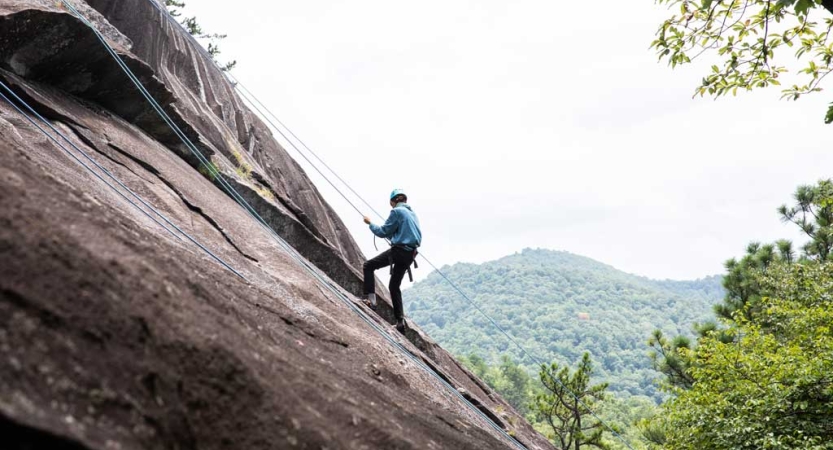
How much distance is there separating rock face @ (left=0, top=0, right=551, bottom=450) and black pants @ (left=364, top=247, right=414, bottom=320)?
137 centimetres

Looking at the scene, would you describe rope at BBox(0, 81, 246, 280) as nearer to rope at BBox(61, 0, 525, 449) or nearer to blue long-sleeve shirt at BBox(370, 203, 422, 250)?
rope at BBox(61, 0, 525, 449)

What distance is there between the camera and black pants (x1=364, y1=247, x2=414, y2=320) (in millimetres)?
9953

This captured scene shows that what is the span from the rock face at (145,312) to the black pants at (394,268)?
1371 millimetres

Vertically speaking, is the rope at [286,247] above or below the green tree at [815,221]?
below

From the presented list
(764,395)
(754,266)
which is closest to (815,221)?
(754,266)

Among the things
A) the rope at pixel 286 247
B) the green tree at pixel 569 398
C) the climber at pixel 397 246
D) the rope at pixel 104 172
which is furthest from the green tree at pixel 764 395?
the rope at pixel 104 172

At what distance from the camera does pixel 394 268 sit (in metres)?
10.0

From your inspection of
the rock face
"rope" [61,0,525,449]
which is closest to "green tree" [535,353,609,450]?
the rock face

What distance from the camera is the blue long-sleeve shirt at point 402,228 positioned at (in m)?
9.74

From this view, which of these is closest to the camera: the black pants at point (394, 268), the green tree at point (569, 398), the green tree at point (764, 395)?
the green tree at point (764, 395)

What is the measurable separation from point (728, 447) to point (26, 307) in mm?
11228

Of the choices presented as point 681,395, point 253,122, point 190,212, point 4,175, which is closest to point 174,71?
point 253,122

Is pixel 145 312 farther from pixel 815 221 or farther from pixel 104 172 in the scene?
pixel 815 221

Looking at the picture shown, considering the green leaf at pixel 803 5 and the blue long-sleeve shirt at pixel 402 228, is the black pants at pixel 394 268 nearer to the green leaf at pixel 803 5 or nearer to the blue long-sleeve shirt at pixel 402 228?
the blue long-sleeve shirt at pixel 402 228
